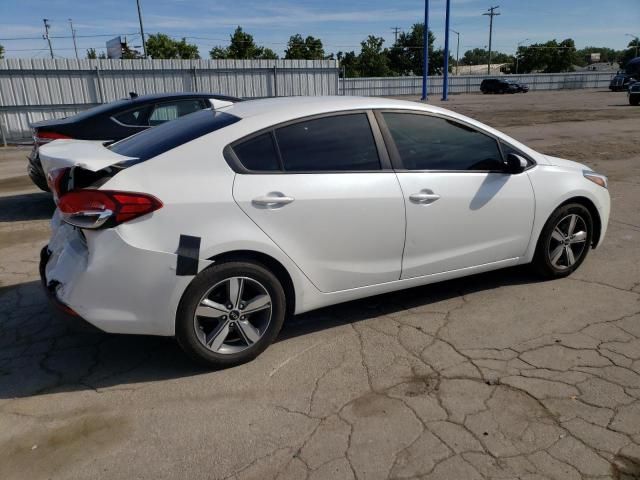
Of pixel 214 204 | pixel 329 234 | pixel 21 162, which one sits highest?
pixel 214 204

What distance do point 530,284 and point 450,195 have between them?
4.43 ft

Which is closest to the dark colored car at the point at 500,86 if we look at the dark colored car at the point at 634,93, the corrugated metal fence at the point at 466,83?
the corrugated metal fence at the point at 466,83

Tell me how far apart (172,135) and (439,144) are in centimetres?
193

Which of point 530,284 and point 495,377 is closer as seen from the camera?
point 495,377

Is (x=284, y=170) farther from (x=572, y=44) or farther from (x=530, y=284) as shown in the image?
(x=572, y=44)

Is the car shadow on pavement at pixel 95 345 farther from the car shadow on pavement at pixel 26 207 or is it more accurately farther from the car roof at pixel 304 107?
the car shadow on pavement at pixel 26 207

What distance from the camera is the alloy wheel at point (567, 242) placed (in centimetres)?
454

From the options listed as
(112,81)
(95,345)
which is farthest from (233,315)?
(112,81)

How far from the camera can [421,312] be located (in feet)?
13.5

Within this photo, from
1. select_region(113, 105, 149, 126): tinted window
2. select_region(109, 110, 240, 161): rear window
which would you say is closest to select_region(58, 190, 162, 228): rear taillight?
select_region(109, 110, 240, 161): rear window

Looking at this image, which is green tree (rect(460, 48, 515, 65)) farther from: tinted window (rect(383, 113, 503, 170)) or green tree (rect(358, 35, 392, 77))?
tinted window (rect(383, 113, 503, 170))

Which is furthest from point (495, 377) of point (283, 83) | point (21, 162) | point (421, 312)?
point (283, 83)

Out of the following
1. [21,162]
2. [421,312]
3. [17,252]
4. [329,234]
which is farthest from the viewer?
[21,162]

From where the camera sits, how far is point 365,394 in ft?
10.1
